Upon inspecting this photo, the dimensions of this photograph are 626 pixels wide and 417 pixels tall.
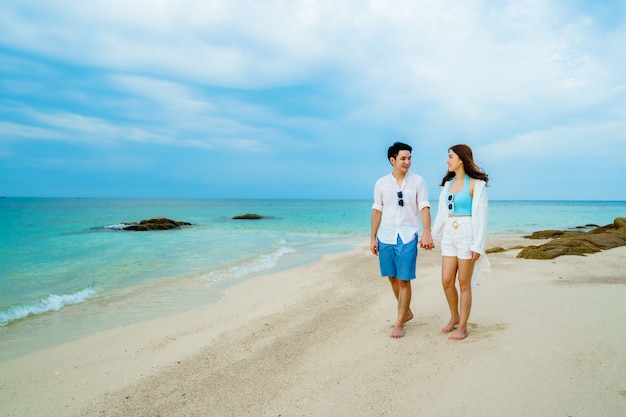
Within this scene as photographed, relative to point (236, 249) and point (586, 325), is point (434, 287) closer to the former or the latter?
point (586, 325)

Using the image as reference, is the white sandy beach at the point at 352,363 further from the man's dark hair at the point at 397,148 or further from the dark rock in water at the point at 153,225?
the dark rock in water at the point at 153,225

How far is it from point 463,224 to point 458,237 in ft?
0.50

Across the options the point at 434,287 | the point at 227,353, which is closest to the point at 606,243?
the point at 434,287

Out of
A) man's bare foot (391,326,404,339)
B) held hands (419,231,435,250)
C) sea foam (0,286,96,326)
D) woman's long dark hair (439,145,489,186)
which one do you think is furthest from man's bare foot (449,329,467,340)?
sea foam (0,286,96,326)

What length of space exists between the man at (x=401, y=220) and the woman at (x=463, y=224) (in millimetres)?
228

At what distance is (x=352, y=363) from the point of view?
156 inches

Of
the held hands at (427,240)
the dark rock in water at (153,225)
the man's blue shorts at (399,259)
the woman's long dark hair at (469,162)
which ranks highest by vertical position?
the woman's long dark hair at (469,162)

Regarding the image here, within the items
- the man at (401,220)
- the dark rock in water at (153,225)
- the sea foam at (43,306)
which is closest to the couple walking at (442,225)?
the man at (401,220)

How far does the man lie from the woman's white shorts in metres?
0.21

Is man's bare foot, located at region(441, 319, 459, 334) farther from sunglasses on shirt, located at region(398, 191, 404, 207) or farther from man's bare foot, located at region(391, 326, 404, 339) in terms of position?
sunglasses on shirt, located at region(398, 191, 404, 207)

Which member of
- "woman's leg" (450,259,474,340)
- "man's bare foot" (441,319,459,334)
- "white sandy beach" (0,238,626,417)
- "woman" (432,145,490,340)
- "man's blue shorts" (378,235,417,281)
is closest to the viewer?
"white sandy beach" (0,238,626,417)

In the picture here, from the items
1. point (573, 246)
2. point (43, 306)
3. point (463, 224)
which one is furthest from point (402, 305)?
point (573, 246)

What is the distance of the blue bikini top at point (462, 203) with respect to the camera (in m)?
4.22

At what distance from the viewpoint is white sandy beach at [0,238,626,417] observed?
315 cm
